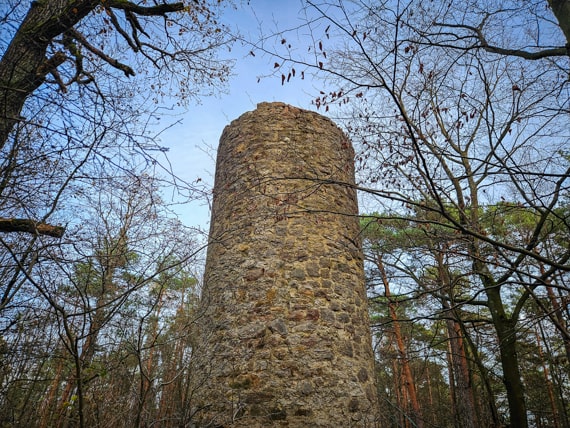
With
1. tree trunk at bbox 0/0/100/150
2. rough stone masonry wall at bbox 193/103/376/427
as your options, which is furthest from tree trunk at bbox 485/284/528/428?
tree trunk at bbox 0/0/100/150

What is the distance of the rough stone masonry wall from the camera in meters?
4.04

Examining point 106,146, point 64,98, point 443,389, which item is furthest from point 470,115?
point 443,389

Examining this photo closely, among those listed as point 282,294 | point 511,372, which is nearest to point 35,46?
point 282,294

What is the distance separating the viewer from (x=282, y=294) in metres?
4.55

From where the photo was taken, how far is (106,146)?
2799mm

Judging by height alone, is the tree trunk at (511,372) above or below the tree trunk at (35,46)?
below

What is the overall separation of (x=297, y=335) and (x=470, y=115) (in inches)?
119

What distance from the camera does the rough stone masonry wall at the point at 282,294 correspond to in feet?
13.2

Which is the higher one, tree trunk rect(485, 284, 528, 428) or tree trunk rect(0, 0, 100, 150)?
Result: tree trunk rect(0, 0, 100, 150)

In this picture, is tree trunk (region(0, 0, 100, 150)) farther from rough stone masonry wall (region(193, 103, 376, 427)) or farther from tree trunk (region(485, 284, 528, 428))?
tree trunk (region(485, 284, 528, 428))

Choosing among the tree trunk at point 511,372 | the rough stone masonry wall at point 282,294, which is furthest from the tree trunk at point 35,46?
the tree trunk at point 511,372

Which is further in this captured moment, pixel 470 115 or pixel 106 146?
pixel 470 115

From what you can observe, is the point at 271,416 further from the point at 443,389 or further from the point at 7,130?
the point at 443,389

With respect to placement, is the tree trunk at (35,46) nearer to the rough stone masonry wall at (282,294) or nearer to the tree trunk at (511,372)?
the rough stone masonry wall at (282,294)
